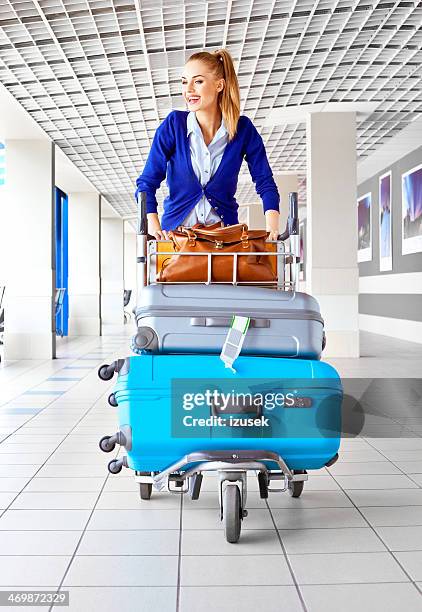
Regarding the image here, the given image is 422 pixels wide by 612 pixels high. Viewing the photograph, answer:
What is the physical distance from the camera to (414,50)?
6777 mm

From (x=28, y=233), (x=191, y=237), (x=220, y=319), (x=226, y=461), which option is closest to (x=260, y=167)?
(x=191, y=237)

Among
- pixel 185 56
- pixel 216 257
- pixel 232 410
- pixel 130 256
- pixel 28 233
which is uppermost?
pixel 185 56

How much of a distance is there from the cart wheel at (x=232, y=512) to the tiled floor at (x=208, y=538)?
5 centimetres

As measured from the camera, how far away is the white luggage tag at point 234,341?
2262 millimetres

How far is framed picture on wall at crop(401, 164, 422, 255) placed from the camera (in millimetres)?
11172

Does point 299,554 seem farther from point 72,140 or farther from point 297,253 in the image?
point 72,140

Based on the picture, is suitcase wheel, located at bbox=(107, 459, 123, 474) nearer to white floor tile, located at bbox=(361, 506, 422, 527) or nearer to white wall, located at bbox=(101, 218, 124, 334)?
white floor tile, located at bbox=(361, 506, 422, 527)

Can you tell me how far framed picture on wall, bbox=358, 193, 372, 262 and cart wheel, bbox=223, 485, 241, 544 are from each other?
12565mm

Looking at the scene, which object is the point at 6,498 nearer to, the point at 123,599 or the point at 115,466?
the point at 115,466

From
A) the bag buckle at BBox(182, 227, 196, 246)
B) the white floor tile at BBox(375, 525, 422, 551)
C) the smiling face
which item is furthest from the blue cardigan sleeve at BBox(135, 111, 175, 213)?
the white floor tile at BBox(375, 525, 422, 551)

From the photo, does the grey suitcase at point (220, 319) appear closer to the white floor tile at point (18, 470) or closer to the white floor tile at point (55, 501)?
the white floor tile at point (55, 501)

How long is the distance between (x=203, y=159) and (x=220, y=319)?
25.0 inches

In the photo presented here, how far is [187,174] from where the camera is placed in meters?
2.66

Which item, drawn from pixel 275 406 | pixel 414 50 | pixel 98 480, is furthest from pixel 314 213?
pixel 275 406
